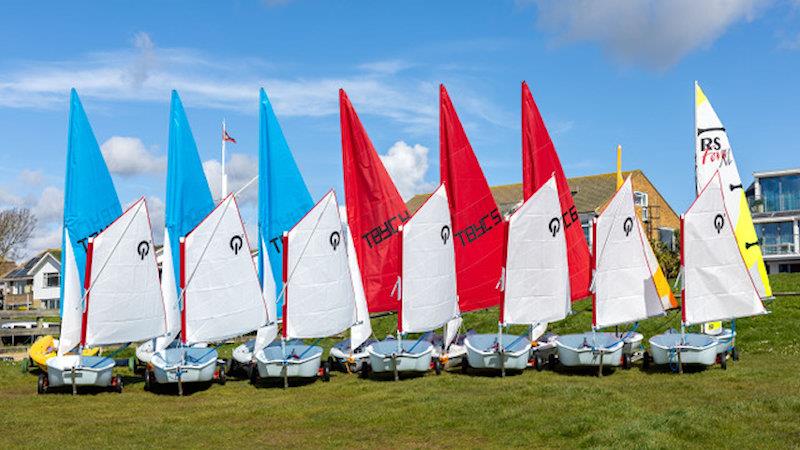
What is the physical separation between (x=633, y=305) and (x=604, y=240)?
250 cm

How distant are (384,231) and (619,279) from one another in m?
8.78

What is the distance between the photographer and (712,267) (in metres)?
27.4

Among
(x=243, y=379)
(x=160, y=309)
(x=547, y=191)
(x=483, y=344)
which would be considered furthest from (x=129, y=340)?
(x=547, y=191)

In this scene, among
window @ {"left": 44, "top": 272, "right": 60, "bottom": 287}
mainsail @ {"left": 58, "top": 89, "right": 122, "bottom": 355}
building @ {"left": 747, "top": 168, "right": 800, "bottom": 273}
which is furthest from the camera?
window @ {"left": 44, "top": 272, "right": 60, "bottom": 287}

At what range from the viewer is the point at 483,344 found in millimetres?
28188

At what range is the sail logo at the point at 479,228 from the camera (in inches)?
1190

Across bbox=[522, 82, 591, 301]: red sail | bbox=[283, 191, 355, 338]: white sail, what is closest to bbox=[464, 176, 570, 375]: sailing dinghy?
bbox=[522, 82, 591, 301]: red sail

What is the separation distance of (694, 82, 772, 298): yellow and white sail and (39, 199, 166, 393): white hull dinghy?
19.8 m

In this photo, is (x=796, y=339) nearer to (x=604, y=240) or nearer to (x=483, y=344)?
(x=604, y=240)

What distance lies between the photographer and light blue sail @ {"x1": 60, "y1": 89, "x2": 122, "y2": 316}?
2878 centimetres

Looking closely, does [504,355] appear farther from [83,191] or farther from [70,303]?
[83,191]

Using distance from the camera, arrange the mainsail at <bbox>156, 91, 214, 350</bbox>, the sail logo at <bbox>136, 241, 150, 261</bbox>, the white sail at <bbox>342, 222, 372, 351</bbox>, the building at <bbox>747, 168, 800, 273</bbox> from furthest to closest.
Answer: the building at <bbox>747, 168, 800, 273</bbox>, the mainsail at <bbox>156, 91, 214, 350</bbox>, the white sail at <bbox>342, 222, 372, 351</bbox>, the sail logo at <bbox>136, 241, 150, 261</bbox>

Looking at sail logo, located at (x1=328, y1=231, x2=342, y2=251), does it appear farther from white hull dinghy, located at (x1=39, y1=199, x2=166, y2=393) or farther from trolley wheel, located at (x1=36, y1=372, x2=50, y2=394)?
trolley wheel, located at (x1=36, y1=372, x2=50, y2=394)

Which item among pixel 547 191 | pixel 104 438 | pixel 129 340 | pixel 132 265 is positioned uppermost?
pixel 547 191
